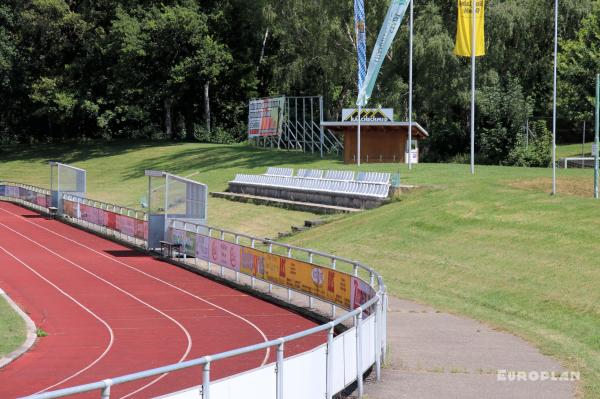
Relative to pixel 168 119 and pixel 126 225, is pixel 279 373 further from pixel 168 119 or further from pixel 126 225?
pixel 168 119

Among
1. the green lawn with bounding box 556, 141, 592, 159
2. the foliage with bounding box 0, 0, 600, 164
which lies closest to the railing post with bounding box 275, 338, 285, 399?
the foliage with bounding box 0, 0, 600, 164

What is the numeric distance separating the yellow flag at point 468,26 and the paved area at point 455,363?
2356cm

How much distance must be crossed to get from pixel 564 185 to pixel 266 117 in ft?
120

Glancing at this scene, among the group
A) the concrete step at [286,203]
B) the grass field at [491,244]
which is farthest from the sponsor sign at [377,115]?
the concrete step at [286,203]

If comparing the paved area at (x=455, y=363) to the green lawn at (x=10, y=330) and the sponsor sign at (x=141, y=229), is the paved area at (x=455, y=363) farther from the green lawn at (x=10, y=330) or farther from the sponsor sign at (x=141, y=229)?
the sponsor sign at (x=141, y=229)

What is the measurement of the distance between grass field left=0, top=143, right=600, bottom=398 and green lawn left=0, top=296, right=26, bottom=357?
9.82 m

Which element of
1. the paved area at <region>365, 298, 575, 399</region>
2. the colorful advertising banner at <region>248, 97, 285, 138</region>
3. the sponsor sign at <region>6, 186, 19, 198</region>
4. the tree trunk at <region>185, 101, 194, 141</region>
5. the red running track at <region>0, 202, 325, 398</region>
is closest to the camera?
the paved area at <region>365, 298, 575, 399</region>

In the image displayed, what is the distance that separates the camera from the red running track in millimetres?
15828

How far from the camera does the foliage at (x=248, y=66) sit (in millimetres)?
58938

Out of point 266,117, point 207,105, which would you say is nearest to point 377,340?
point 266,117

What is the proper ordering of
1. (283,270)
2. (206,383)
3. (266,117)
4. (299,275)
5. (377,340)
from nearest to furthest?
1. (206,383)
2. (377,340)
3. (299,275)
4. (283,270)
5. (266,117)

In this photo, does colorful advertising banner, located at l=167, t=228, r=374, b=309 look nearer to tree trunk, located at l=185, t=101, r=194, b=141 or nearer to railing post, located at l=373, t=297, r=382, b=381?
railing post, located at l=373, t=297, r=382, b=381

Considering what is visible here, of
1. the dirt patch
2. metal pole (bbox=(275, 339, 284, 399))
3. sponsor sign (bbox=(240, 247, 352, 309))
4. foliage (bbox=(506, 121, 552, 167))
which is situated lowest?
sponsor sign (bbox=(240, 247, 352, 309))

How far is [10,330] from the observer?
19984mm
